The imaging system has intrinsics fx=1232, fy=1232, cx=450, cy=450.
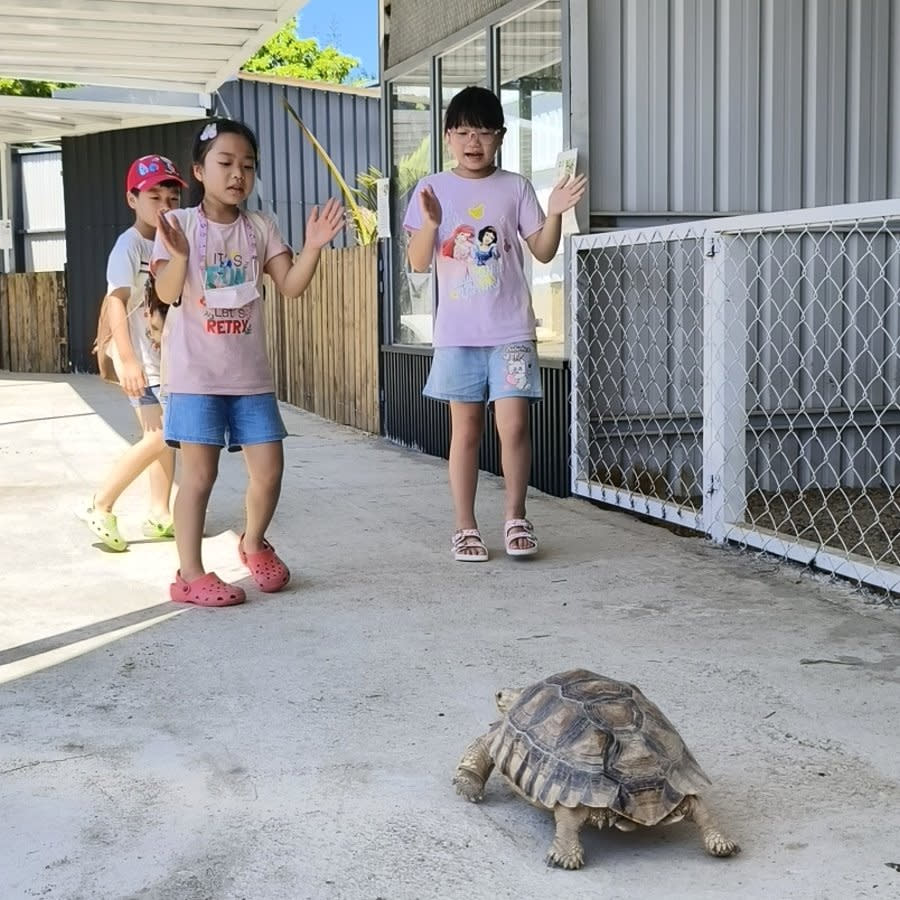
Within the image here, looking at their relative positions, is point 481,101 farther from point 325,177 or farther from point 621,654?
point 325,177

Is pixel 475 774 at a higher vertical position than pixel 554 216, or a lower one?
lower

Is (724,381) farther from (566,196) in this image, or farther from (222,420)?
(222,420)

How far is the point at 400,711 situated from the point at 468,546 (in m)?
1.60

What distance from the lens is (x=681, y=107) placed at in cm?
571

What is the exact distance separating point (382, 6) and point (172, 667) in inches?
229

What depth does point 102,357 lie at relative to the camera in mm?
4770

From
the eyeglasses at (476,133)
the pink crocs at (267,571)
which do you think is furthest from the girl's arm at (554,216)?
the pink crocs at (267,571)

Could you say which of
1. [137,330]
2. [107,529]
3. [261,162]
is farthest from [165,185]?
Result: [261,162]

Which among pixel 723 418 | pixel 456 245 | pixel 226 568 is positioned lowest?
pixel 226 568

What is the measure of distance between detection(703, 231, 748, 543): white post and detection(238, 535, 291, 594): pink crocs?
1.63 metres

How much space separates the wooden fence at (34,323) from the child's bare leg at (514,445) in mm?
13911

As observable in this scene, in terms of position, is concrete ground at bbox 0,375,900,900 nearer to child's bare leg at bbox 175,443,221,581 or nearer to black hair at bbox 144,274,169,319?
child's bare leg at bbox 175,443,221,581

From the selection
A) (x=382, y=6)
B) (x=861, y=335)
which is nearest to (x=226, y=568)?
(x=861, y=335)

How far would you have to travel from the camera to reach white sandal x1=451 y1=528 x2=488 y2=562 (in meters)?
4.34
